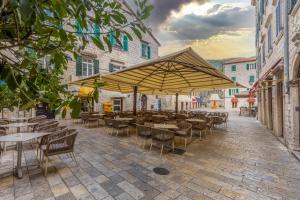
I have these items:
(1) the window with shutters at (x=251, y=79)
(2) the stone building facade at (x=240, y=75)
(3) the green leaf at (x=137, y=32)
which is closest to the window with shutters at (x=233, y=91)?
(2) the stone building facade at (x=240, y=75)

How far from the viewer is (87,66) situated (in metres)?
13.2

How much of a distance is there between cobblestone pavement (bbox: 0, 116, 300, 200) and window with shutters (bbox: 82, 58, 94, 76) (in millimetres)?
9247

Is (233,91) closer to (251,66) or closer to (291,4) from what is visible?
(251,66)

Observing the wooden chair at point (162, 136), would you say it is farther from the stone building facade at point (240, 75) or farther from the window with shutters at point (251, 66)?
the window with shutters at point (251, 66)

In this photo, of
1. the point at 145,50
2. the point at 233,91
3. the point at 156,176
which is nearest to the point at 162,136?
the point at 156,176

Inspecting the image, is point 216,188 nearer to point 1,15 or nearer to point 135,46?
point 1,15

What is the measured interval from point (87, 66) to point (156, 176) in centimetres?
1202

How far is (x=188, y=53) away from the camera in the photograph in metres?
4.36

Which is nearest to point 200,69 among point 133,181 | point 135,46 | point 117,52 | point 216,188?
point 216,188

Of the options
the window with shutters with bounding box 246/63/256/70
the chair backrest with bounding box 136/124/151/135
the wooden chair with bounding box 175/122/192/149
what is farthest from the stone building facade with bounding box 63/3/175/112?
the window with shutters with bounding box 246/63/256/70

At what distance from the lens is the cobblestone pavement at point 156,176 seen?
2832mm

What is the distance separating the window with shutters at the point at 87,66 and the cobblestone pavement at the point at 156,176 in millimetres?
9247

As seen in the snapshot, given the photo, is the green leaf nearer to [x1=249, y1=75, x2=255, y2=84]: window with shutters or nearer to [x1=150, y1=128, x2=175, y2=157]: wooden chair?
[x1=150, y1=128, x2=175, y2=157]: wooden chair

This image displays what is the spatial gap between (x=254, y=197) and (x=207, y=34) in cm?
1883
